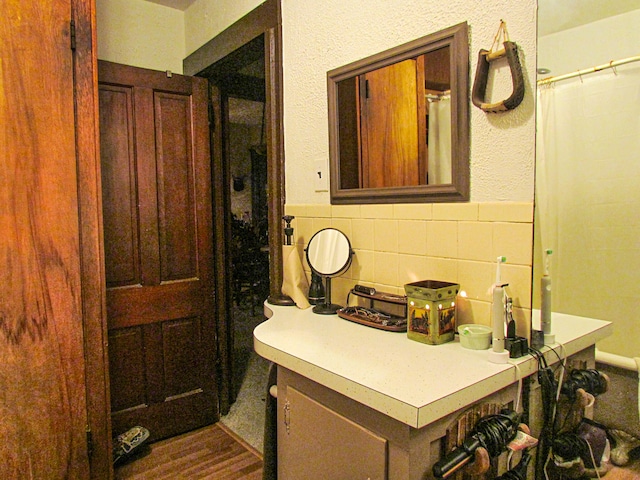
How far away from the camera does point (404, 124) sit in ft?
4.83

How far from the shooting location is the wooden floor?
2.07m

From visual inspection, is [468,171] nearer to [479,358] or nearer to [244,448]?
[479,358]

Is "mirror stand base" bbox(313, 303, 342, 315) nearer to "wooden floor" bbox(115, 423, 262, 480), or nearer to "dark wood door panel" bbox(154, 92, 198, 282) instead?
"wooden floor" bbox(115, 423, 262, 480)

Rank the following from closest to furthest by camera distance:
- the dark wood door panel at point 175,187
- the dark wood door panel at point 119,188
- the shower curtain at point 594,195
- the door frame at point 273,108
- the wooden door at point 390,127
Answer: the shower curtain at point 594,195
the wooden door at point 390,127
the door frame at point 273,108
the dark wood door panel at point 119,188
the dark wood door panel at point 175,187

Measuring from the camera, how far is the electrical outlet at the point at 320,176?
181cm

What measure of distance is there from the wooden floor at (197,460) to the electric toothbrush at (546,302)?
1.51m

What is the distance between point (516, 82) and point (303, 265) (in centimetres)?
110

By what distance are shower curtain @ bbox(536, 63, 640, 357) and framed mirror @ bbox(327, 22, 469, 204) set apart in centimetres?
23

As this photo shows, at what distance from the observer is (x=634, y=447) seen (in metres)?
1.04

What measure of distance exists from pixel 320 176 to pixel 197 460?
1543 millimetres

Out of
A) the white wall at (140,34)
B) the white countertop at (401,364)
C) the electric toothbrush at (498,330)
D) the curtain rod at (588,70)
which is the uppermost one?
the white wall at (140,34)

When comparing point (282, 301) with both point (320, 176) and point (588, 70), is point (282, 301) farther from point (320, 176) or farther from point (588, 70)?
point (588, 70)

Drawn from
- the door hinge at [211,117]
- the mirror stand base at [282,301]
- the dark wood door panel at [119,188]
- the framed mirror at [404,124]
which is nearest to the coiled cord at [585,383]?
the framed mirror at [404,124]

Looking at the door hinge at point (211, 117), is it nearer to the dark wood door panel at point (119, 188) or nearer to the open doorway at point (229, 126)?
the open doorway at point (229, 126)
